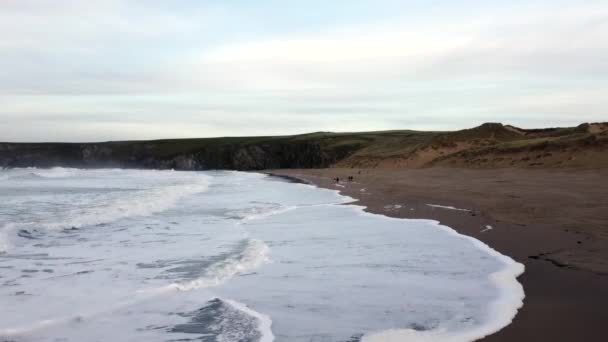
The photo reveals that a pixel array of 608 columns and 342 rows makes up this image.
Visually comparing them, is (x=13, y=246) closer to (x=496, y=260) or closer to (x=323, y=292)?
(x=323, y=292)

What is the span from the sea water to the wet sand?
1.05ft

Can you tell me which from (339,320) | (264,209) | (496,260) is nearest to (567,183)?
Result: (264,209)

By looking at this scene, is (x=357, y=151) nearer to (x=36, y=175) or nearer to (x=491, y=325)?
(x=36, y=175)

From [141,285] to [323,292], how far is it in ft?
8.36

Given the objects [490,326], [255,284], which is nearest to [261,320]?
[255,284]

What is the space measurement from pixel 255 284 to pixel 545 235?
567cm

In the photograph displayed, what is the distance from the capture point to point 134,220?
634 inches

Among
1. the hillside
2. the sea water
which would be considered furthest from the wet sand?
the hillside

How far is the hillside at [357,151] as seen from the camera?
3341 cm

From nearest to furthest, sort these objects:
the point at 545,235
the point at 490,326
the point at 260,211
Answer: the point at 490,326 → the point at 545,235 → the point at 260,211

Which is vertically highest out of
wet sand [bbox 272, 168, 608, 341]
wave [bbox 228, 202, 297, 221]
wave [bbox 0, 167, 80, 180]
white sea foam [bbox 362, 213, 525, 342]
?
wet sand [bbox 272, 168, 608, 341]

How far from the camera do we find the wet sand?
5113 millimetres

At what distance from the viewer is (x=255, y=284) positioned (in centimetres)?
730

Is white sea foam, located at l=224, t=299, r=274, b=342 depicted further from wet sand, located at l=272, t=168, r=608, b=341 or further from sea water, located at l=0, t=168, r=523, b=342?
wet sand, located at l=272, t=168, r=608, b=341
